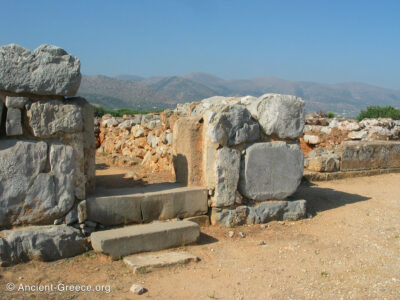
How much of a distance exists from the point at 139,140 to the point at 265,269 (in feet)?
21.6

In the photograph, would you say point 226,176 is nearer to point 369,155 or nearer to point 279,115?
point 279,115

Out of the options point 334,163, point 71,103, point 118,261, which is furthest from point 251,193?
point 334,163

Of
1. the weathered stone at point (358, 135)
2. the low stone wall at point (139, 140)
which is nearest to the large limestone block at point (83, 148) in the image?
the low stone wall at point (139, 140)

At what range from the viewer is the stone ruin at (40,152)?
12.2 ft

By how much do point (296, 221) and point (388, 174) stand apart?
5.75 m

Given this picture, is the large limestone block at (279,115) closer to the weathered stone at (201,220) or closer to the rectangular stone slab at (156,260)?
the weathered stone at (201,220)

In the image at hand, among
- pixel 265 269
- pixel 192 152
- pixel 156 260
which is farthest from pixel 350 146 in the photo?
pixel 156 260

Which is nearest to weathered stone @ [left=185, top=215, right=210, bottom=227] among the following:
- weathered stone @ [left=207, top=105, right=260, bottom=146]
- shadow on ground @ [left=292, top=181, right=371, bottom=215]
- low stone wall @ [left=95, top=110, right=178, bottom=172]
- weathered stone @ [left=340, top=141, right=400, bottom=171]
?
weathered stone @ [left=207, top=105, right=260, bottom=146]

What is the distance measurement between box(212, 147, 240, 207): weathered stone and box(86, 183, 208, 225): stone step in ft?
0.63

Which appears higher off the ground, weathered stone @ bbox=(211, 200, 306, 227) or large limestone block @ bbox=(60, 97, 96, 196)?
large limestone block @ bbox=(60, 97, 96, 196)

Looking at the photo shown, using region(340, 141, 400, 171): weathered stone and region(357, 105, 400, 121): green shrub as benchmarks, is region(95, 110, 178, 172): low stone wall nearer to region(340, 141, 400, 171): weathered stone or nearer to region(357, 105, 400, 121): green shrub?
region(340, 141, 400, 171): weathered stone

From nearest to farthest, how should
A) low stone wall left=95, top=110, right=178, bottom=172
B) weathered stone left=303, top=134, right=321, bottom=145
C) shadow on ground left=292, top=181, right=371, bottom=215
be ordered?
shadow on ground left=292, top=181, right=371, bottom=215, low stone wall left=95, top=110, right=178, bottom=172, weathered stone left=303, top=134, right=321, bottom=145

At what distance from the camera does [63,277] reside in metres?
3.55

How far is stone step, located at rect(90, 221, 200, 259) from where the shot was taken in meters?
3.84
